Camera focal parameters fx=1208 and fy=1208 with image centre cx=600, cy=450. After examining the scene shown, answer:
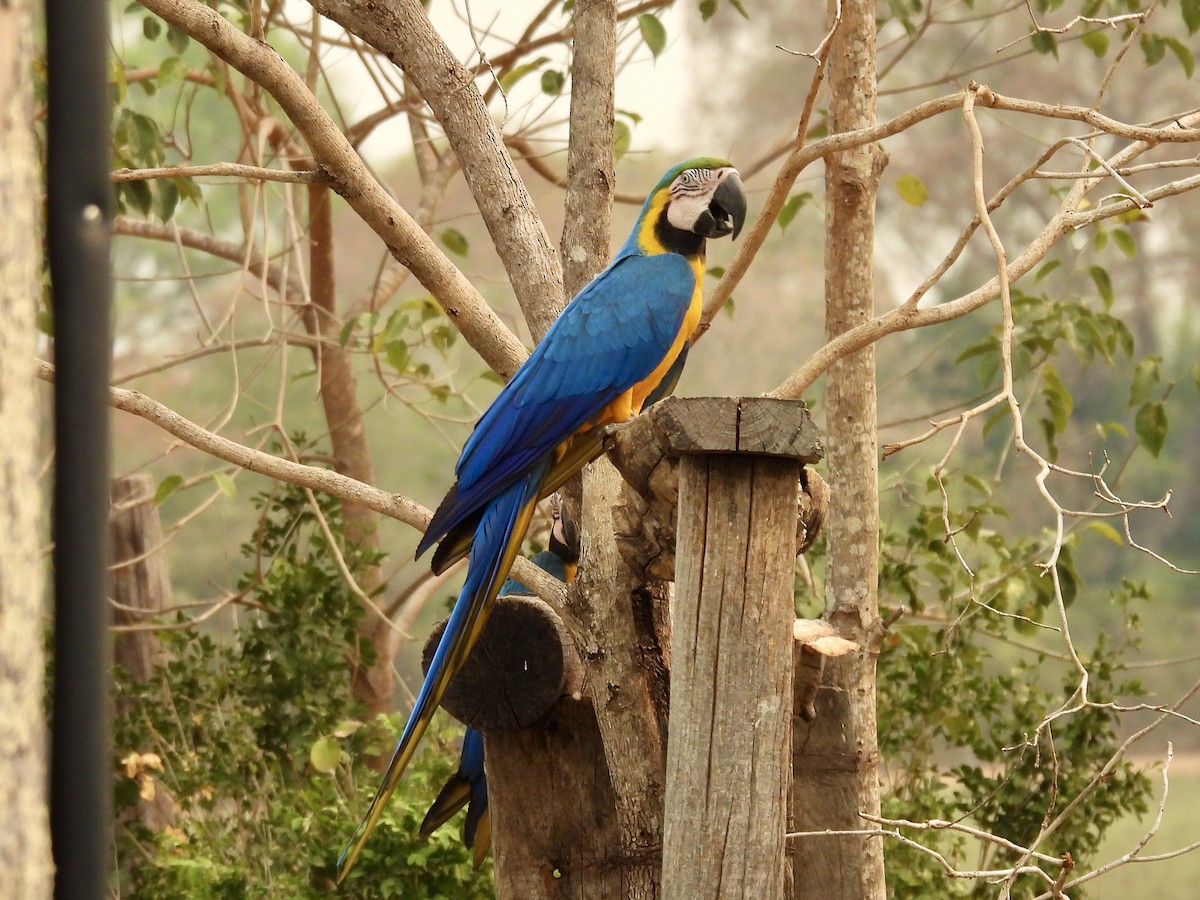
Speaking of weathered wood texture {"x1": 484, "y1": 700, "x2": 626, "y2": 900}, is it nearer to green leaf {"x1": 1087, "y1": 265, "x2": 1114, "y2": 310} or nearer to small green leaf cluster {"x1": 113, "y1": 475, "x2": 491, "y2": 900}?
small green leaf cluster {"x1": 113, "y1": 475, "x2": 491, "y2": 900}

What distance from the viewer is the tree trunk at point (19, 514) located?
0.44 m

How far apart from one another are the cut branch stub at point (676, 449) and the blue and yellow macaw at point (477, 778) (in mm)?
426

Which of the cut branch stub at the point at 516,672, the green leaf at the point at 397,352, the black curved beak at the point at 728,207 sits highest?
the black curved beak at the point at 728,207

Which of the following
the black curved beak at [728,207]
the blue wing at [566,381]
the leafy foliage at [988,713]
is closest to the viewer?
the blue wing at [566,381]

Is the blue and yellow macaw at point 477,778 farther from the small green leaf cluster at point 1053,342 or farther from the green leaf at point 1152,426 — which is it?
the green leaf at point 1152,426

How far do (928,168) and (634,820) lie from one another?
8.19 m

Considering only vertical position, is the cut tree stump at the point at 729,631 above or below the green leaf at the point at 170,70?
below

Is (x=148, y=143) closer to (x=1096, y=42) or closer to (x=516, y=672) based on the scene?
(x=516, y=672)

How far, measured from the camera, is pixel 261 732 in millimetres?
2873

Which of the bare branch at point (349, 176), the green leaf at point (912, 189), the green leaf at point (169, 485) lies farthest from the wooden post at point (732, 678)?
the green leaf at point (169, 485)

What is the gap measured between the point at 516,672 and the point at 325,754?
0.73 meters

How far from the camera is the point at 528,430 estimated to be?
1.66 metres

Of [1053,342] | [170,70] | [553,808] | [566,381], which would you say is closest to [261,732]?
[553,808]

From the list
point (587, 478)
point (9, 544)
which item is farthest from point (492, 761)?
point (9, 544)
